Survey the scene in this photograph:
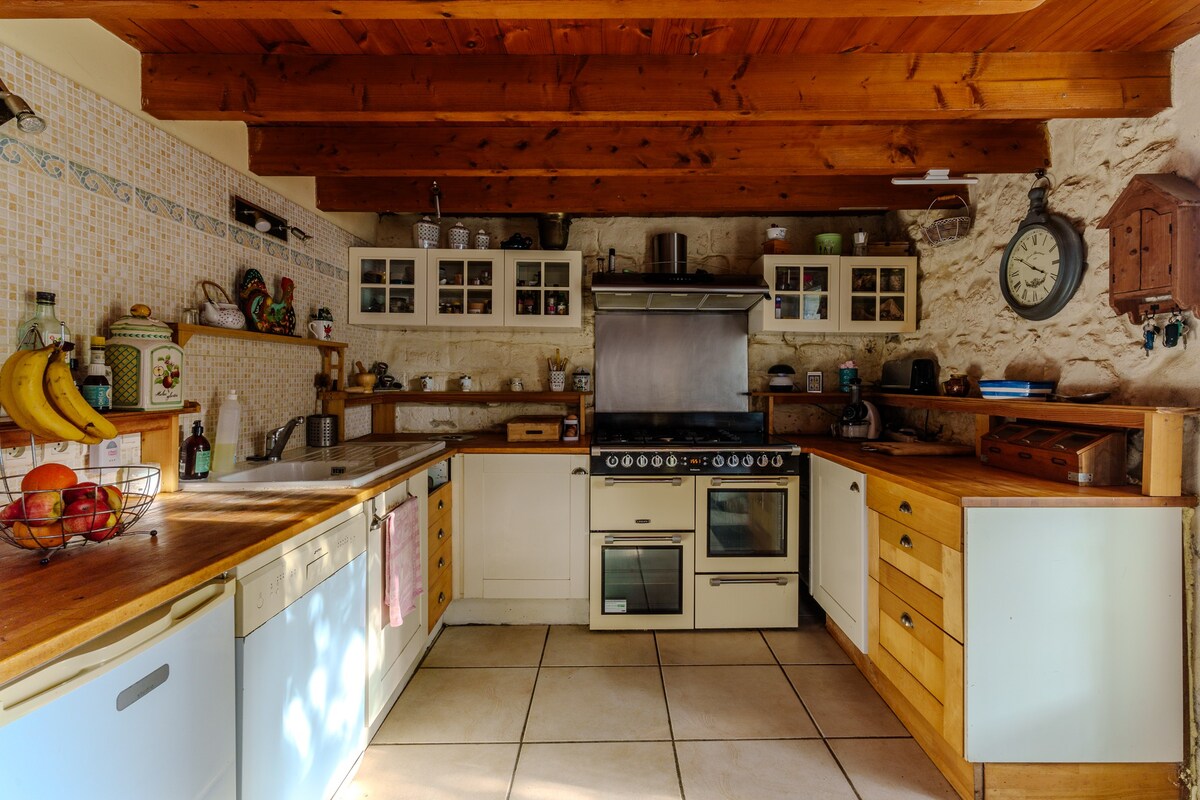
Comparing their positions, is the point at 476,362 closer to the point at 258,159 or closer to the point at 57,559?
the point at 258,159

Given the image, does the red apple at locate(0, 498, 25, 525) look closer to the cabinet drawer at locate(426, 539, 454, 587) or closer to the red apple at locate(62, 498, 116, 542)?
the red apple at locate(62, 498, 116, 542)

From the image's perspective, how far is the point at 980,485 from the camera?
1804 mm

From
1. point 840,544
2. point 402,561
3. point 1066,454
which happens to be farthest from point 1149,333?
point 402,561

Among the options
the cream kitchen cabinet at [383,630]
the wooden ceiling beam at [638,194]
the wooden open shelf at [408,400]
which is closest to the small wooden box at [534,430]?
the wooden open shelf at [408,400]

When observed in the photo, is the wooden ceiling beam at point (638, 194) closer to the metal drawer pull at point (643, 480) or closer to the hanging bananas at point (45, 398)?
the metal drawer pull at point (643, 480)

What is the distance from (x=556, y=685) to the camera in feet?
7.51

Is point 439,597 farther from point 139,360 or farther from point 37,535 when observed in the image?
point 37,535

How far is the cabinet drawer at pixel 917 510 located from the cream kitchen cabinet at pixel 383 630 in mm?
1870

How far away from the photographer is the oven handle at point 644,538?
276 centimetres

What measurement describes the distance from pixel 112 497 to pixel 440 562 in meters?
1.59

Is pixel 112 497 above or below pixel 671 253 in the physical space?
below

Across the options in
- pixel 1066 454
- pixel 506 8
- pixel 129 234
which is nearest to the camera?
pixel 506 8

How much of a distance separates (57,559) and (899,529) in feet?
7.83

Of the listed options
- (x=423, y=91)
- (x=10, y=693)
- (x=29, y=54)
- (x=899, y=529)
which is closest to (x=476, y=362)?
(x=423, y=91)
